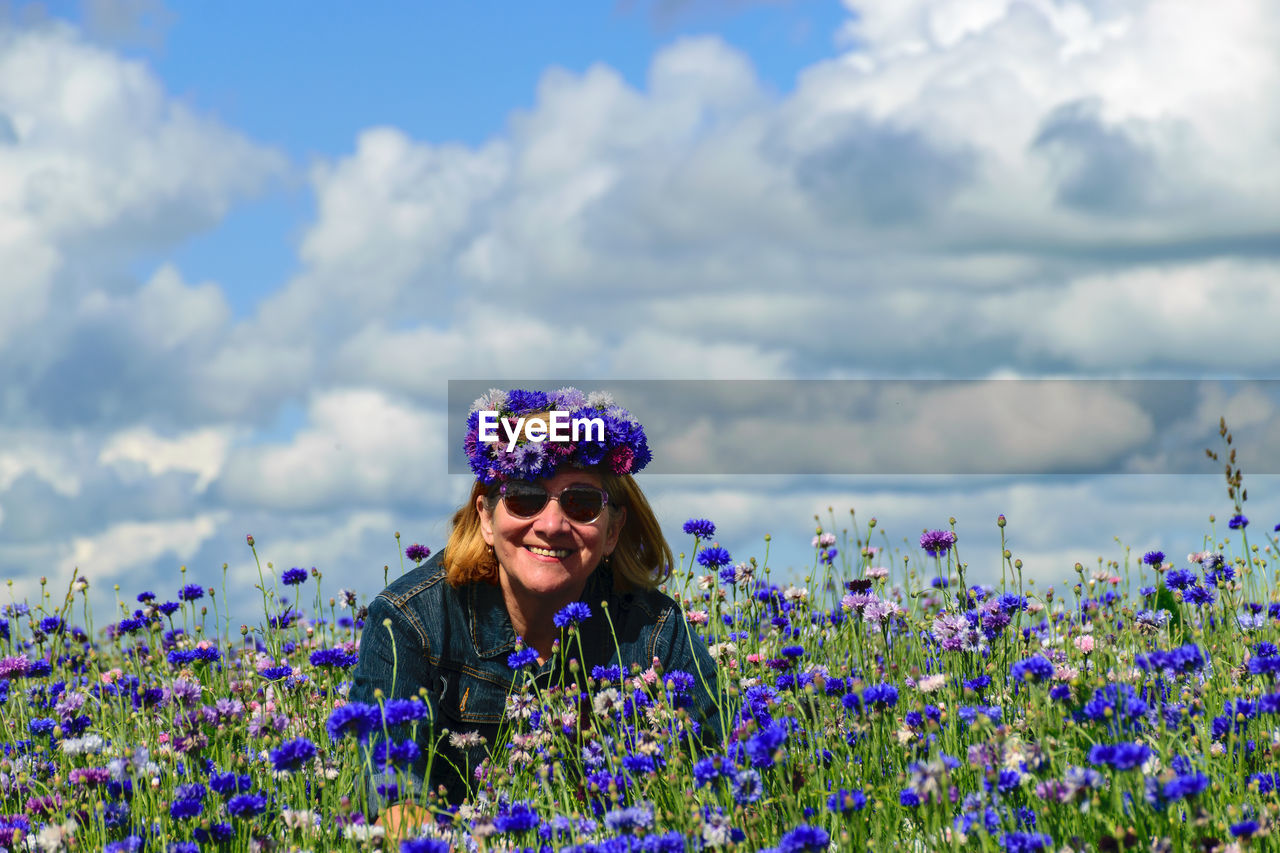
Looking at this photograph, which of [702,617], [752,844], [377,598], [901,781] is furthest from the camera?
[702,617]

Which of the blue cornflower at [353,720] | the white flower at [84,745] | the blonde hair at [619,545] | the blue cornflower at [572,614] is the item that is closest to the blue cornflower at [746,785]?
the blue cornflower at [353,720]

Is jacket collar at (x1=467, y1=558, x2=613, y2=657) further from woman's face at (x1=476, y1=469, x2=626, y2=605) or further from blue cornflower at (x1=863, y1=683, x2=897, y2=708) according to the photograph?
blue cornflower at (x1=863, y1=683, x2=897, y2=708)

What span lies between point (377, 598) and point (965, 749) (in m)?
2.61

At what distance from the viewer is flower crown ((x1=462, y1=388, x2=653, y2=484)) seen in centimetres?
497

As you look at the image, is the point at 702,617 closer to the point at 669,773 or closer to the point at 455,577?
the point at 455,577

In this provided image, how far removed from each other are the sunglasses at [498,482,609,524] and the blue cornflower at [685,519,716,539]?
4.17ft

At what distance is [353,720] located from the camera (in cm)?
323

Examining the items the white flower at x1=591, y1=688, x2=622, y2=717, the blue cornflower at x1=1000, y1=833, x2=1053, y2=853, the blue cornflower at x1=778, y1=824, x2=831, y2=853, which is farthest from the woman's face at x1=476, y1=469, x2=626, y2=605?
the blue cornflower at x1=1000, y1=833, x2=1053, y2=853

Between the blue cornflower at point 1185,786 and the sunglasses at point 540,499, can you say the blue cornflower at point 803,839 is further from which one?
the sunglasses at point 540,499

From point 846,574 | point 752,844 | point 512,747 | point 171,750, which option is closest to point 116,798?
point 171,750

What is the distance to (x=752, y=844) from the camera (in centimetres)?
327

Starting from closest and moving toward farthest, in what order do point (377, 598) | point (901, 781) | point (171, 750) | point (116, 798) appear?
point (901, 781)
point (116, 798)
point (171, 750)
point (377, 598)

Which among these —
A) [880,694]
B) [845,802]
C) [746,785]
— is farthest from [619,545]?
[845,802]

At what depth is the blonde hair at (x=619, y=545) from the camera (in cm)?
529
